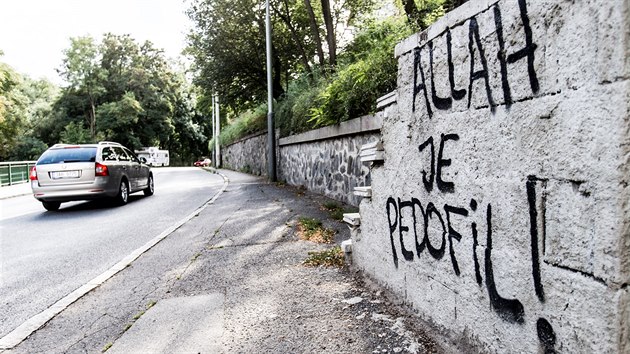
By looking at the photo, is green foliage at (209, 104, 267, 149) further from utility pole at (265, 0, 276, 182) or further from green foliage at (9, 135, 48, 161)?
green foliage at (9, 135, 48, 161)

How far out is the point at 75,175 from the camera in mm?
10203

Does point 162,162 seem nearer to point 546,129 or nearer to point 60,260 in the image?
point 60,260

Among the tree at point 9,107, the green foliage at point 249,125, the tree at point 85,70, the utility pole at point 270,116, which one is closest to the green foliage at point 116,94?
the tree at point 85,70

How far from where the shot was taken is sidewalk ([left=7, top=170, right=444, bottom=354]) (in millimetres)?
3113

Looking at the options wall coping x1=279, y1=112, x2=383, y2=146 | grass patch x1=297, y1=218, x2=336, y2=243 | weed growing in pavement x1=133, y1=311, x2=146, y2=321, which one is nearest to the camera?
weed growing in pavement x1=133, y1=311, x2=146, y2=321

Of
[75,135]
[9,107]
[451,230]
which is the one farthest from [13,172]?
[75,135]

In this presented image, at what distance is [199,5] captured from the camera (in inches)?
802

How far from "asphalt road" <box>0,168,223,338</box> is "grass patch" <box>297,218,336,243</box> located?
8.18 ft

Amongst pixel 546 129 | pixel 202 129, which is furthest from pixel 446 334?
pixel 202 129

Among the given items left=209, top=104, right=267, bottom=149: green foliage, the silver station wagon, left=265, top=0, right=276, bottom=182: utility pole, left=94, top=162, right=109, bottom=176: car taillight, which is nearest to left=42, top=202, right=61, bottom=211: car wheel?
the silver station wagon

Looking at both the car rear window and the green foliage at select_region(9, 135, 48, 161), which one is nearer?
the car rear window

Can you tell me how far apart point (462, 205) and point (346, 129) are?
6298 mm

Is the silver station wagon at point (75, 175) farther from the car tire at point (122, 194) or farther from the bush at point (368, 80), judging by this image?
the bush at point (368, 80)

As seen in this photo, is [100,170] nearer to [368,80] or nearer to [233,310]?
[368,80]
